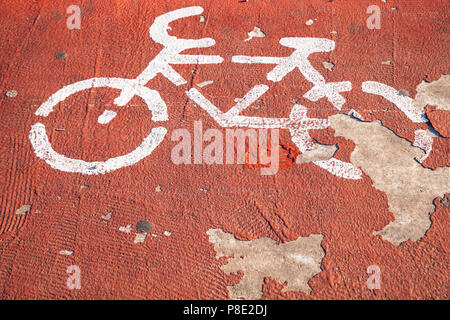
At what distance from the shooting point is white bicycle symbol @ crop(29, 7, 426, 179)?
462 cm

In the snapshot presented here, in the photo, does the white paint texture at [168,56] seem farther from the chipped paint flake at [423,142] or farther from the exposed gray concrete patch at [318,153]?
the chipped paint flake at [423,142]

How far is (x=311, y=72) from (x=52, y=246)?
12.0 ft

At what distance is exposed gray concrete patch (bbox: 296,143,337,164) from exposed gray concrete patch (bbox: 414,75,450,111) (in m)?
1.30

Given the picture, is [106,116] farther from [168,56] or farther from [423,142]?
[423,142]

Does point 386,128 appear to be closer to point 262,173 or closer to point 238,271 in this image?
point 262,173

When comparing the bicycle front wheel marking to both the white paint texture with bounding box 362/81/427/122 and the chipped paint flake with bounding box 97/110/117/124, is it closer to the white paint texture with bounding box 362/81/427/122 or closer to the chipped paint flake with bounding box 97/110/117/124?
the chipped paint flake with bounding box 97/110/117/124

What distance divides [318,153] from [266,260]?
4.64 feet

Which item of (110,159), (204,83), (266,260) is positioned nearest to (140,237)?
(110,159)

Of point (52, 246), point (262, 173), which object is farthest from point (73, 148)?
point (262, 173)

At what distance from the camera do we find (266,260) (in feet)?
12.8

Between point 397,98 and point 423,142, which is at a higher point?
point 397,98

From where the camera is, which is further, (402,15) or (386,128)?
(402,15)

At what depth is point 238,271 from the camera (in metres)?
3.84

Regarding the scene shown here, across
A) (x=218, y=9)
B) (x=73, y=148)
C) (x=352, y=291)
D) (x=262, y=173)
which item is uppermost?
(x=218, y=9)
